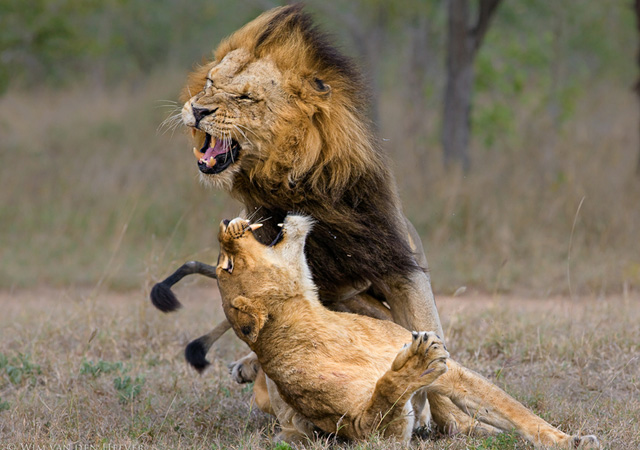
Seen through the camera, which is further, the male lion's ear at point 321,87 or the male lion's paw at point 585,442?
the male lion's ear at point 321,87

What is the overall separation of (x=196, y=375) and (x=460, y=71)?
20.8 feet

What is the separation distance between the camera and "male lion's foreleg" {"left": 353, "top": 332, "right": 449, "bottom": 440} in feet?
8.74

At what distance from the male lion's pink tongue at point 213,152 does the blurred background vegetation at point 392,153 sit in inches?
32.9

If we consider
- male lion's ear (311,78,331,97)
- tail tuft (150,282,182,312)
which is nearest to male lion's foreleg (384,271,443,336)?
male lion's ear (311,78,331,97)

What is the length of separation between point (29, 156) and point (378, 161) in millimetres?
10283

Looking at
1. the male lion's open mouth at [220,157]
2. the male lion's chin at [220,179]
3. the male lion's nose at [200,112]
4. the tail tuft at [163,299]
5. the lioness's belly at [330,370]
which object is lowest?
the lioness's belly at [330,370]

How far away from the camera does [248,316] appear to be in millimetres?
2910

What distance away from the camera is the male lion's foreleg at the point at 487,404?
2.94 metres

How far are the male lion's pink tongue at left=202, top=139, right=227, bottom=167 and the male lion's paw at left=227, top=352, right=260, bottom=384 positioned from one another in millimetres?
997

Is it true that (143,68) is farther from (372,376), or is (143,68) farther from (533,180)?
(372,376)

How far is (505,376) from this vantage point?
440 centimetres

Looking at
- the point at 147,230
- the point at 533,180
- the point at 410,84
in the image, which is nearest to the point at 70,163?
the point at 147,230

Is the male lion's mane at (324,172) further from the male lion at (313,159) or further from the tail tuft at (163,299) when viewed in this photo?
the tail tuft at (163,299)

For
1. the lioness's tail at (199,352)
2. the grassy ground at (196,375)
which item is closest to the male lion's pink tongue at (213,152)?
the lioness's tail at (199,352)
